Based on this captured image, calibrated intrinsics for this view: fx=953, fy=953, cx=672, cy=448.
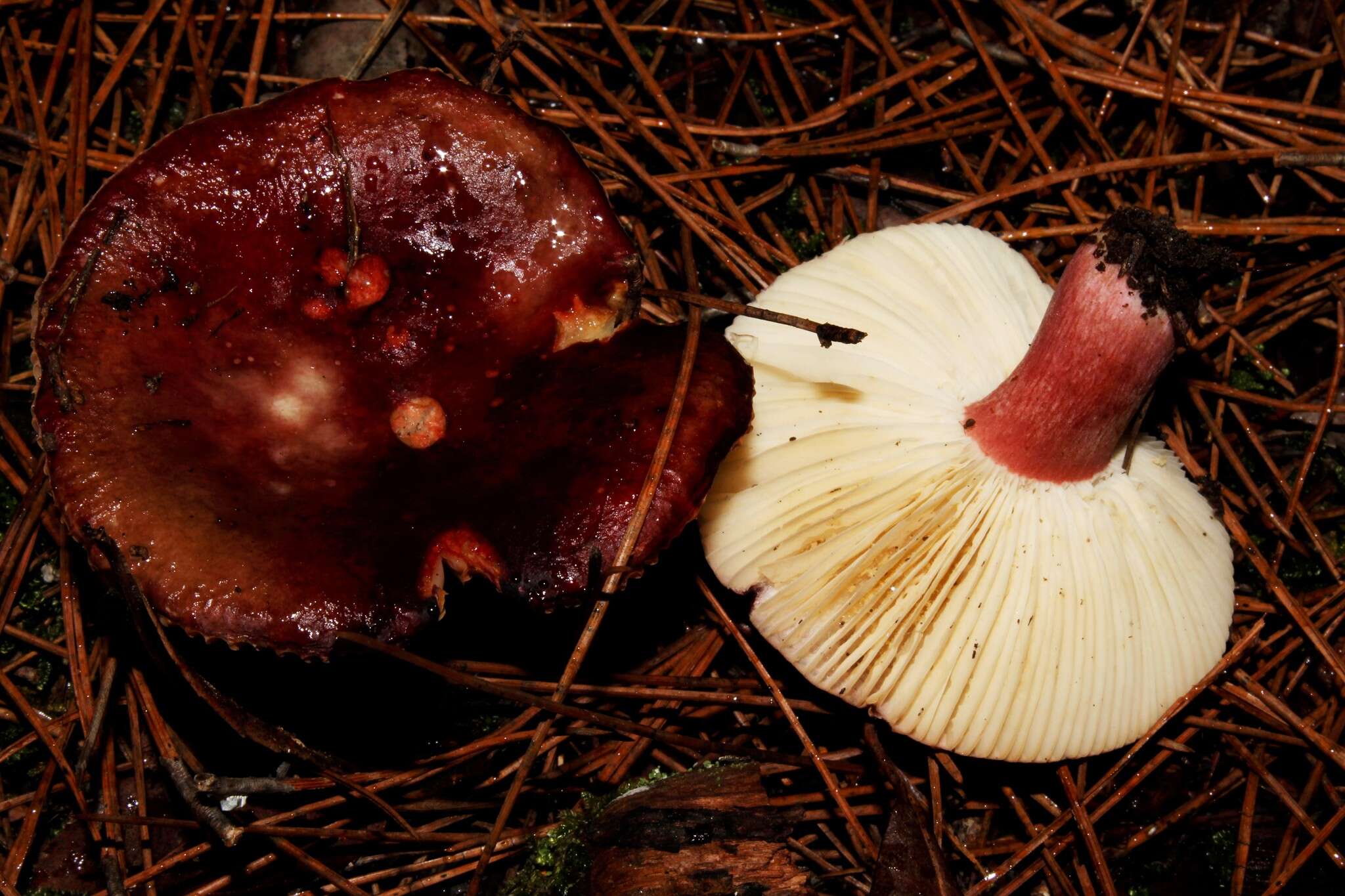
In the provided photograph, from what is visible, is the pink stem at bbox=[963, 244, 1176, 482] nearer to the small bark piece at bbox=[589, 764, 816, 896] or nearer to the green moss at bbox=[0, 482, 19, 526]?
the small bark piece at bbox=[589, 764, 816, 896]

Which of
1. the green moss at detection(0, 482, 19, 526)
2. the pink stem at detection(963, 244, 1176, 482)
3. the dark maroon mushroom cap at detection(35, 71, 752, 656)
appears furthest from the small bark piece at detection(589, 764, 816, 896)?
the green moss at detection(0, 482, 19, 526)

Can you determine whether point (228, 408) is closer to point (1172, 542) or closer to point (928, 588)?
point (928, 588)

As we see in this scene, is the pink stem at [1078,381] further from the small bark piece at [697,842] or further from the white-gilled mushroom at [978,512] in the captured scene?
the small bark piece at [697,842]

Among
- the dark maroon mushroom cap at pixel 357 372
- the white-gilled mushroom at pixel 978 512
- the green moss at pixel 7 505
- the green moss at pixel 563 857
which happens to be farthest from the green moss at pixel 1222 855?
the green moss at pixel 7 505

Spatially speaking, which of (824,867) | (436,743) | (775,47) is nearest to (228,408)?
(436,743)

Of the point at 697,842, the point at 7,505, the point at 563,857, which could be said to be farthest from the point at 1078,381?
the point at 7,505

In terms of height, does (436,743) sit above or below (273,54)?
below
